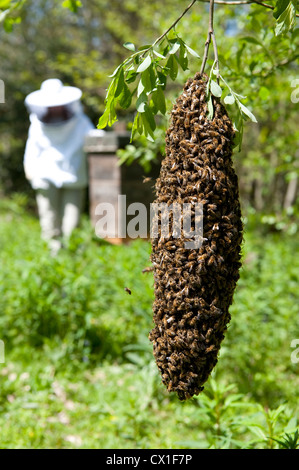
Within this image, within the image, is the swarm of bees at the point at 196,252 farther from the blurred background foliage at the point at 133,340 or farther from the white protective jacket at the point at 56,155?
the white protective jacket at the point at 56,155

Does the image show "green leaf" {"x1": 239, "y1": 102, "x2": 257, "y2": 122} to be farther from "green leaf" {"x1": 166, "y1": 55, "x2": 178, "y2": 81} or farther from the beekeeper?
the beekeeper

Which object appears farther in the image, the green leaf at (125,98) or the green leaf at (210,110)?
the green leaf at (125,98)

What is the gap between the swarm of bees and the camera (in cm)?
138

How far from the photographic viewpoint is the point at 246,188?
921cm

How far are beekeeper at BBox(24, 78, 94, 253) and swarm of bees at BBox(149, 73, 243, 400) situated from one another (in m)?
4.16

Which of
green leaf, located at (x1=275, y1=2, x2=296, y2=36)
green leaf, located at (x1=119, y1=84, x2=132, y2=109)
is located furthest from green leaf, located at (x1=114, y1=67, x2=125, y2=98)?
green leaf, located at (x1=275, y1=2, x2=296, y2=36)

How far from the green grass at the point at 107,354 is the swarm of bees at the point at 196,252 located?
1.78 m

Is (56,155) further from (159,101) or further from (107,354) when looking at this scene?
(159,101)

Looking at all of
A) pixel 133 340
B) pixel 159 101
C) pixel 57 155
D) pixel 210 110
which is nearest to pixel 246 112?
pixel 210 110

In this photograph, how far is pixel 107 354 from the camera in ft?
13.3

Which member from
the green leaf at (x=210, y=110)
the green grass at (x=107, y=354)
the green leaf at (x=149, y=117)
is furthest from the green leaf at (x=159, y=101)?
the green grass at (x=107, y=354)

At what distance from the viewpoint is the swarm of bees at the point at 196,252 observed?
1382mm

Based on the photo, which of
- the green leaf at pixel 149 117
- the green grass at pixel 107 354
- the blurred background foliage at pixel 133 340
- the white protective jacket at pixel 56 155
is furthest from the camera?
the white protective jacket at pixel 56 155
